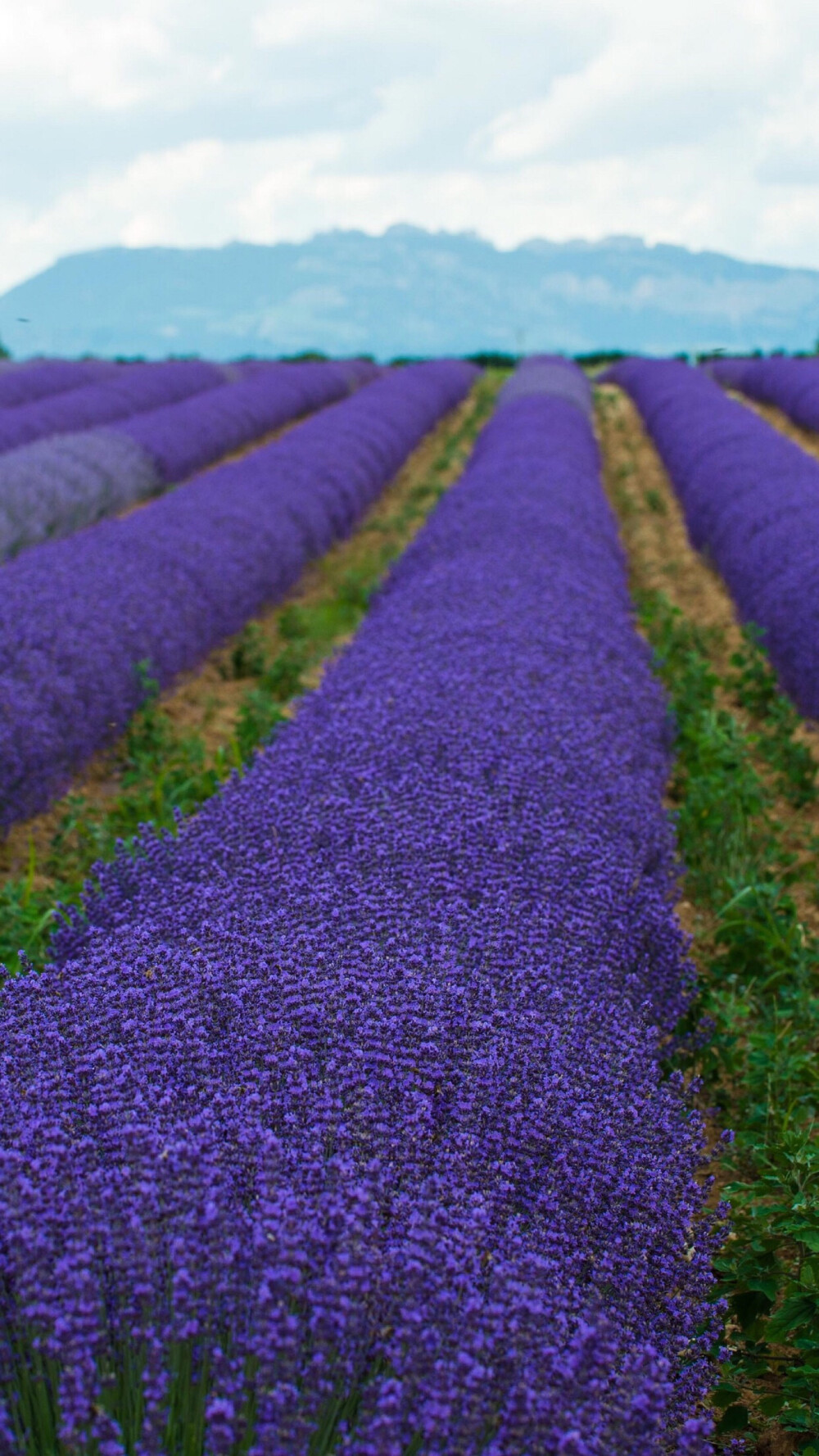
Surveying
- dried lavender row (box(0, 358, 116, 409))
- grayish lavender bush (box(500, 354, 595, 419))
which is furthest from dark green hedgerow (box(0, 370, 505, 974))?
dried lavender row (box(0, 358, 116, 409))

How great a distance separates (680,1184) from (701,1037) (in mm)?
899

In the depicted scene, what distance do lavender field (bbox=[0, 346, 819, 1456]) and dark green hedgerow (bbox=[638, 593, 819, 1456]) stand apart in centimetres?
2

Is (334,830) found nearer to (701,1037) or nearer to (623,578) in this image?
(701,1037)

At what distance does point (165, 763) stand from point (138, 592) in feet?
4.16

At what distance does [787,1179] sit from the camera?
2434 mm

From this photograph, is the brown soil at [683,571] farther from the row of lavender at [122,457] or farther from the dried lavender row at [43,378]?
the dried lavender row at [43,378]

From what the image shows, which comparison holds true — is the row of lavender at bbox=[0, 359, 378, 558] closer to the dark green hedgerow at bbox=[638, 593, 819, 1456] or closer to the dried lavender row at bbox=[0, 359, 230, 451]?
the dried lavender row at bbox=[0, 359, 230, 451]

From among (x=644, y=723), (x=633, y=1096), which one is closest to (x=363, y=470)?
(x=644, y=723)

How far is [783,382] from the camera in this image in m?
19.7

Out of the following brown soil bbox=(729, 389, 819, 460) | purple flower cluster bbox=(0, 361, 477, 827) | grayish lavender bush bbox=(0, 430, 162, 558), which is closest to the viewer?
purple flower cluster bbox=(0, 361, 477, 827)

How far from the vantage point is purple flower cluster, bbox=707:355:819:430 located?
667 inches

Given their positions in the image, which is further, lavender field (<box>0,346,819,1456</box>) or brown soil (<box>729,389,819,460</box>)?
brown soil (<box>729,389,819,460</box>)

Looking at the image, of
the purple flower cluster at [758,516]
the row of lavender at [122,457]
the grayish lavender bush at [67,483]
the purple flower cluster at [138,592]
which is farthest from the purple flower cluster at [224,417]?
the purple flower cluster at [758,516]

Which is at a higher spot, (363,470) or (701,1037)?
(363,470)
